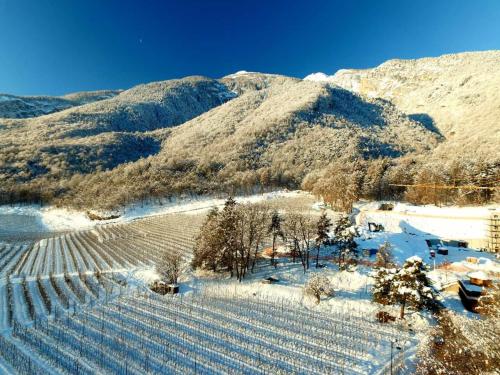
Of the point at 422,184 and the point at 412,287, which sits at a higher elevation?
the point at 422,184

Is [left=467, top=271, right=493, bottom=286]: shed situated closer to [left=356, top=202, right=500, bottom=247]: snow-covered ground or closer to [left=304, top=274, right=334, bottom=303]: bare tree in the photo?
[left=304, top=274, right=334, bottom=303]: bare tree

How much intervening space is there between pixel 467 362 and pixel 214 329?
16190mm

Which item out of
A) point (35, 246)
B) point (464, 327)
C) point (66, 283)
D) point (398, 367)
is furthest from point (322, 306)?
point (35, 246)

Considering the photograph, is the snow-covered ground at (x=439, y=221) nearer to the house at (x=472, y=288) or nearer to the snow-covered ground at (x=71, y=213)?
the house at (x=472, y=288)

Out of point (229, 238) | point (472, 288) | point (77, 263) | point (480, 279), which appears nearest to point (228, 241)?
point (229, 238)

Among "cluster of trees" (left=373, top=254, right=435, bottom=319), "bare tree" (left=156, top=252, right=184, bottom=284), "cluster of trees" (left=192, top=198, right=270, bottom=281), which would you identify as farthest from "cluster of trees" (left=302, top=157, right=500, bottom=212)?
"bare tree" (left=156, top=252, right=184, bottom=284)

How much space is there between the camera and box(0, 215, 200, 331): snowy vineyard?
29.9 m

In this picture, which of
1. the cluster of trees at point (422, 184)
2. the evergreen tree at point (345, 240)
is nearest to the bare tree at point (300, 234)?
the evergreen tree at point (345, 240)

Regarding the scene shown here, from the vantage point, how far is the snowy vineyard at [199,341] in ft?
62.5

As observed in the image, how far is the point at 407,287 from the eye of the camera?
83.6 feet

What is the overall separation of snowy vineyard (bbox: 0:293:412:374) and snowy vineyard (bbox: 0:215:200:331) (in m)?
4.20

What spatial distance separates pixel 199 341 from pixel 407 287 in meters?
16.9

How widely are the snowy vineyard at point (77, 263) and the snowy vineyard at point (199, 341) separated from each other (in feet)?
13.8

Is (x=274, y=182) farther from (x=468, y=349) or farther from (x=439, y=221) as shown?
(x=468, y=349)
